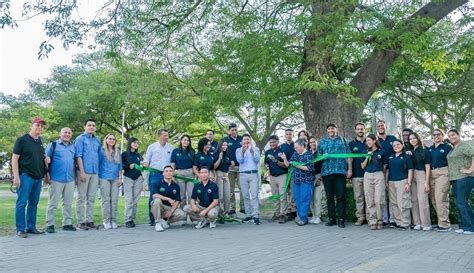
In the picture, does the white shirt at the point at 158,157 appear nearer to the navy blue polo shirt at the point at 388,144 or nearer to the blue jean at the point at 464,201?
the navy blue polo shirt at the point at 388,144

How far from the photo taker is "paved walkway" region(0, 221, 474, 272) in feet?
18.7

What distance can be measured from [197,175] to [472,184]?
17.7ft

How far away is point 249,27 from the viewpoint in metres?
11.0

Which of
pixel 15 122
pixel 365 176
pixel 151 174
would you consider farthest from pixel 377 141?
pixel 15 122

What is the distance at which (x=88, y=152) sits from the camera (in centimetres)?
942

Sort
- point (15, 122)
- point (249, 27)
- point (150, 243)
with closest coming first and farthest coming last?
1. point (150, 243)
2. point (249, 27)
3. point (15, 122)

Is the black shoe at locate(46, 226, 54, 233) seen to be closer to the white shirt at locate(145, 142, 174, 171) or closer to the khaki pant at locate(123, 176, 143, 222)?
the khaki pant at locate(123, 176, 143, 222)

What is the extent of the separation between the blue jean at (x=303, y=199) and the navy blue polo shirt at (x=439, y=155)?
8.23 feet

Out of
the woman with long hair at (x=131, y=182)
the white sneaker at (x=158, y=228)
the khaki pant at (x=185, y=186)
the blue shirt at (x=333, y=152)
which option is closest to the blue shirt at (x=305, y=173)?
the blue shirt at (x=333, y=152)

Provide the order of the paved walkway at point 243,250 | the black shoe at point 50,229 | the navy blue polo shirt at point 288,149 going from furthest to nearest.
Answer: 1. the navy blue polo shirt at point 288,149
2. the black shoe at point 50,229
3. the paved walkway at point 243,250

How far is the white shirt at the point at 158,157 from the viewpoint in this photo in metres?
10.3

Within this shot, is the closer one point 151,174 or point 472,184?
point 472,184

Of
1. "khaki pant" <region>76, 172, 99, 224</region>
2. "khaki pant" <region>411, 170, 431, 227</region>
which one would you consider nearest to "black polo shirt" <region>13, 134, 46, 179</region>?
"khaki pant" <region>76, 172, 99, 224</region>

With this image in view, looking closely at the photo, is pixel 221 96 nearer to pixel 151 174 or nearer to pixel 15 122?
pixel 151 174
